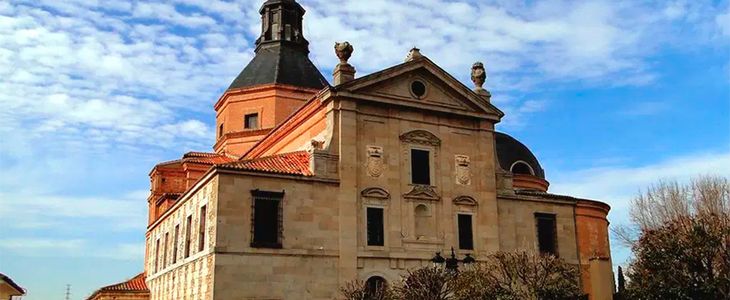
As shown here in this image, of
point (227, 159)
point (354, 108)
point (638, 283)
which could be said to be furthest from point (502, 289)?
point (227, 159)

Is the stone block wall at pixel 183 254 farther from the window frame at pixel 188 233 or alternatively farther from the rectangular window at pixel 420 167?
the rectangular window at pixel 420 167

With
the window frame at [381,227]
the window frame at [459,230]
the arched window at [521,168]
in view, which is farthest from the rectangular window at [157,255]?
the arched window at [521,168]

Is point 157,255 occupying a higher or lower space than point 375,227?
higher

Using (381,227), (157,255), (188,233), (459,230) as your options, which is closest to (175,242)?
(188,233)

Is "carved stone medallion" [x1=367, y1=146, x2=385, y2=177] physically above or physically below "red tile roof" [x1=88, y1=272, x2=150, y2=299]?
above

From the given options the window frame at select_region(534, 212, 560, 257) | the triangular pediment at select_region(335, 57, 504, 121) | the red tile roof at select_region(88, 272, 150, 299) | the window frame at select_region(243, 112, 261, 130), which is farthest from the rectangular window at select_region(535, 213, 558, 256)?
the red tile roof at select_region(88, 272, 150, 299)

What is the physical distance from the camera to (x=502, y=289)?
73.9 ft

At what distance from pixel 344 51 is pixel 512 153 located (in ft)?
41.9

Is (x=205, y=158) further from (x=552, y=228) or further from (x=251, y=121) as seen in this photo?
(x=552, y=228)

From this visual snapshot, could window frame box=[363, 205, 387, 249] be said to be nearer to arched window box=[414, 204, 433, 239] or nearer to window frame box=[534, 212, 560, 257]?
arched window box=[414, 204, 433, 239]

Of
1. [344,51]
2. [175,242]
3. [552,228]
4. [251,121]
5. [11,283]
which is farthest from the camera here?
[251,121]

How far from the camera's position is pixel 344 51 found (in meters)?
27.6

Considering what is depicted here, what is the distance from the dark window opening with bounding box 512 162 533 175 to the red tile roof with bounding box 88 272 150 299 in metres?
18.7

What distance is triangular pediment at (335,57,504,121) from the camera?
2714 cm
